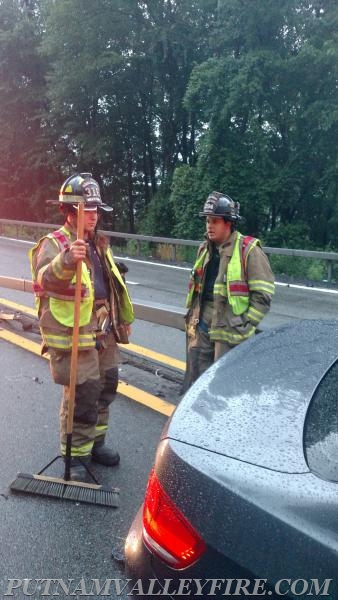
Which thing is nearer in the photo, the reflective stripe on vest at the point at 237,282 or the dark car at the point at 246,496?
the dark car at the point at 246,496

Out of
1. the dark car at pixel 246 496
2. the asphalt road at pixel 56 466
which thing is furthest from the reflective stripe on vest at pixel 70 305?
the dark car at pixel 246 496

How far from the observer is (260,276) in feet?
12.3

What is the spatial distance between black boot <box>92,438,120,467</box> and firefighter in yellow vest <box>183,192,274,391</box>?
3.14 feet

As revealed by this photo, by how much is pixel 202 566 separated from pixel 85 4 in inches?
858

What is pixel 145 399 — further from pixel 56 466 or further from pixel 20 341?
pixel 20 341

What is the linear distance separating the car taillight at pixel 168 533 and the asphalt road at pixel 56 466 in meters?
1.09

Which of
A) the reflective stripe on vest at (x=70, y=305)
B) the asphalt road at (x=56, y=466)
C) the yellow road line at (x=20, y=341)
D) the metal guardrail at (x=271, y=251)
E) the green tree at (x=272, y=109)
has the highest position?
the green tree at (x=272, y=109)

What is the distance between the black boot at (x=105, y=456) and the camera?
12.1 feet

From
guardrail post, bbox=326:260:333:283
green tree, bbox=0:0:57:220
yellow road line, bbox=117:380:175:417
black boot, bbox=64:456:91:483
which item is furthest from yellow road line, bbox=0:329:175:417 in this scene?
green tree, bbox=0:0:57:220

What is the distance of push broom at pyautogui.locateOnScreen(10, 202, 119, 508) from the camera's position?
3164 millimetres

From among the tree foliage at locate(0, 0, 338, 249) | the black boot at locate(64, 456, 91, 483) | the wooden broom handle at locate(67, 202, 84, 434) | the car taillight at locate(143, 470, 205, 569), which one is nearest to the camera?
the car taillight at locate(143, 470, 205, 569)

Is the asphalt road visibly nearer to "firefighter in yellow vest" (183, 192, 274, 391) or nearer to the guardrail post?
"firefighter in yellow vest" (183, 192, 274, 391)

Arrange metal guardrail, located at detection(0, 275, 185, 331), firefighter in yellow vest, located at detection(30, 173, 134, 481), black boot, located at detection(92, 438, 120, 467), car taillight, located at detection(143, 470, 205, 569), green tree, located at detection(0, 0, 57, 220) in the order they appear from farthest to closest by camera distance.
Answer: green tree, located at detection(0, 0, 57, 220)
metal guardrail, located at detection(0, 275, 185, 331)
black boot, located at detection(92, 438, 120, 467)
firefighter in yellow vest, located at detection(30, 173, 134, 481)
car taillight, located at detection(143, 470, 205, 569)

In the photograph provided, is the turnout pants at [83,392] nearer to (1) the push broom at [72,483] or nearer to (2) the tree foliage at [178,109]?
(1) the push broom at [72,483]
